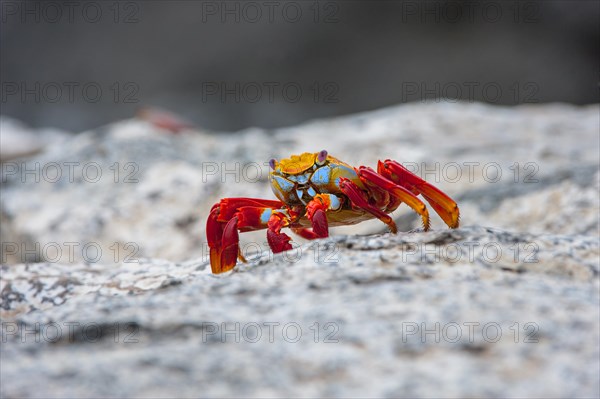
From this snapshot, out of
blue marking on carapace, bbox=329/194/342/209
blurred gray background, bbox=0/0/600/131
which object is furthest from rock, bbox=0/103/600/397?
blurred gray background, bbox=0/0/600/131

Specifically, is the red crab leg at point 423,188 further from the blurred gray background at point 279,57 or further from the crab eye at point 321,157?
the blurred gray background at point 279,57

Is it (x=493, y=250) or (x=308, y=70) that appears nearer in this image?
(x=493, y=250)

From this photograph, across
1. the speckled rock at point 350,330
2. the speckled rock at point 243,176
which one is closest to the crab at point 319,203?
the speckled rock at point 350,330

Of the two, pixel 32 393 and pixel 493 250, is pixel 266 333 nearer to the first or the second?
pixel 32 393

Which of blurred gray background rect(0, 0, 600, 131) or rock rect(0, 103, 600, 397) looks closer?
rock rect(0, 103, 600, 397)

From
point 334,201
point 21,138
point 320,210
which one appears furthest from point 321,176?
point 21,138

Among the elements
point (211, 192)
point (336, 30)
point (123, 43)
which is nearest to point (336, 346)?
point (211, 192)

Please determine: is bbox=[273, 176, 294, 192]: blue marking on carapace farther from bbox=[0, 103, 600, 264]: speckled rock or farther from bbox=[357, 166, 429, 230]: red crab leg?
bbox=[0, 103, 600, 264]: speckled rock
